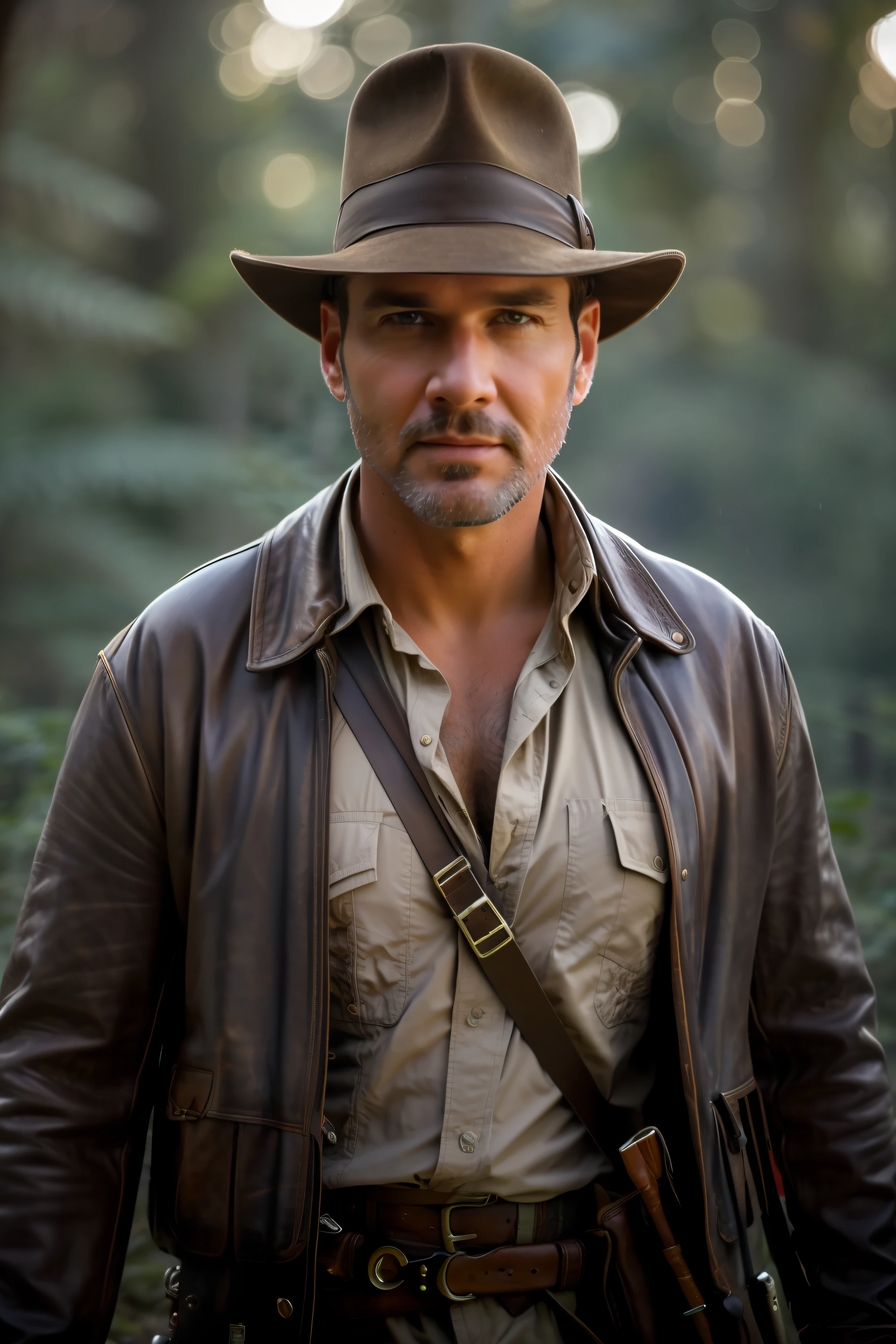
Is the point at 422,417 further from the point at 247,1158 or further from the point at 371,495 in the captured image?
the point at 247,1158

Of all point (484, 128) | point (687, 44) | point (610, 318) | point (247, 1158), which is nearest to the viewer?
point (247, 1158)

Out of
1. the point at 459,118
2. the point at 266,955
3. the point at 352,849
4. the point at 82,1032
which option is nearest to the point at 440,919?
the point at 352,849

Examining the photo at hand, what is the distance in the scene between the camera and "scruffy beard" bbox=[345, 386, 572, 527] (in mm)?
2127

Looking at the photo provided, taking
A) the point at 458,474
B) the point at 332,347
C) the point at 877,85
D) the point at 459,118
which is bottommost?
the point at 458,474

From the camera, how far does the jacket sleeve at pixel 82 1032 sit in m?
1.92

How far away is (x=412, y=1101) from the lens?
6.66ft

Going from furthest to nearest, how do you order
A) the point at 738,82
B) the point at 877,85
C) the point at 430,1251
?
the point at 738,82 < the point at 877,85 < the point at 430,1251

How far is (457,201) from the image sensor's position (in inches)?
82.2

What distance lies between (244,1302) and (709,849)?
1.18 metres

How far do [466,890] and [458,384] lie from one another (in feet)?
3.10

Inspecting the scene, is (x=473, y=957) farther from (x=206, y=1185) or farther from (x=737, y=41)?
(x=737, y=41)

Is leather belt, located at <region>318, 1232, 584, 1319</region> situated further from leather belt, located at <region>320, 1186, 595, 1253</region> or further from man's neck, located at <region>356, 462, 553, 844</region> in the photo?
man's neck, located at <region>356, 462, 553, 844</region>

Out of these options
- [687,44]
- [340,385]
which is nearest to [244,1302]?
[340,385]

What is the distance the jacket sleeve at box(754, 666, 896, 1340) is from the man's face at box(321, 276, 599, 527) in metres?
0.81
